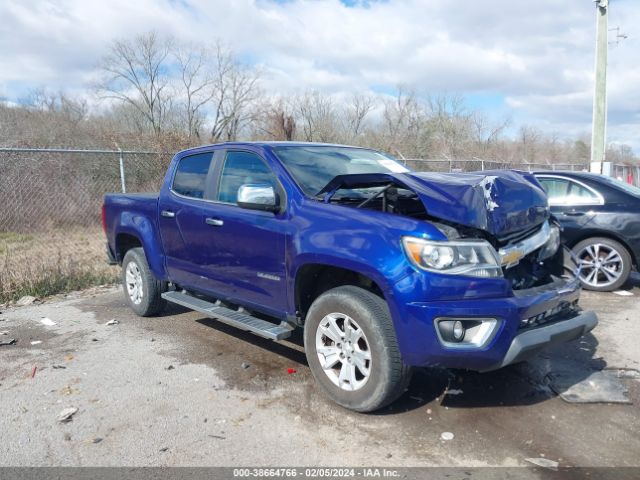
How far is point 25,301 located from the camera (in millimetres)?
6898

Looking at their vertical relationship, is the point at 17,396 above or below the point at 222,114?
below

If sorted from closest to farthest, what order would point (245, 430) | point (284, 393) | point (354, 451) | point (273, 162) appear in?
point (354, 451)
point (245, 430)
point (284, 393)
point (273, 162)

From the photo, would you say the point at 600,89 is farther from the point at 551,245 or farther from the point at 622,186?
the point at 551,245

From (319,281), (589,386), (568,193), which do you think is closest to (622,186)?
(568,193)

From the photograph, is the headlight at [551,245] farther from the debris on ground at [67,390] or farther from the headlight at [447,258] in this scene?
the debris on ground at [67,390]

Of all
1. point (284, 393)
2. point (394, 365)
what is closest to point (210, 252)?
point (284, 393)

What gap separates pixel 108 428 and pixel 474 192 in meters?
2.93

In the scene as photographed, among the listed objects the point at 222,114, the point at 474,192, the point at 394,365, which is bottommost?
the point at 394,365

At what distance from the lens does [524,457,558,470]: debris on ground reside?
301 centimetres

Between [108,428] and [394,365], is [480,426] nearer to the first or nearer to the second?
[394,365]

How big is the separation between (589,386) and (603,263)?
331 cm

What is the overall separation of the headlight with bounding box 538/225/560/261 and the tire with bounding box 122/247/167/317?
3.94 m

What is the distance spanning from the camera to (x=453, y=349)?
3.22m

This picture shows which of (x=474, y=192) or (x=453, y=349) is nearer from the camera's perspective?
(x=453, y=349)
